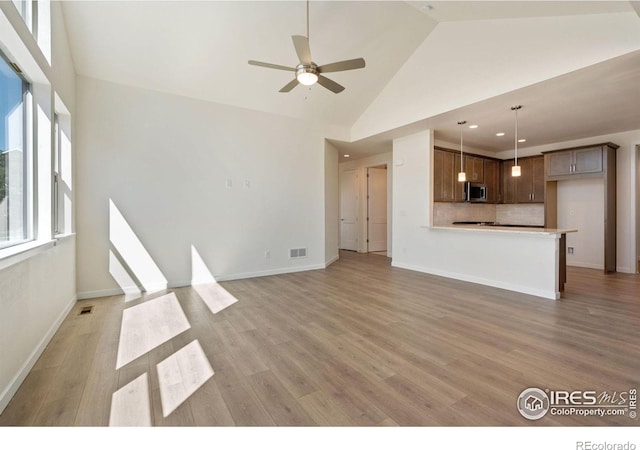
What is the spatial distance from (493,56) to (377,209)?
216 inches

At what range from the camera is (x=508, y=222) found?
7684mm

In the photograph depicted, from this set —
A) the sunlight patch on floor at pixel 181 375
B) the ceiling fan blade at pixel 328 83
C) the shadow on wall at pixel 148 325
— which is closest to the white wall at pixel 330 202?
the shadow on wall at pixel 148 325

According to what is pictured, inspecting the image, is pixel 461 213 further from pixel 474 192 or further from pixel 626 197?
pixel 626 197

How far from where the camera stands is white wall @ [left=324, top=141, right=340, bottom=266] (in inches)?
252

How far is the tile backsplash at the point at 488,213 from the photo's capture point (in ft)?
21.9

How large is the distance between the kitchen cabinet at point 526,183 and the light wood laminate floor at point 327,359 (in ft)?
10.7

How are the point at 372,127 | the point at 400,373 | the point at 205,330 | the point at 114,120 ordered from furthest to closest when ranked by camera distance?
the point at 372,127 < the point at 114,120 < the point at 205,330 < the point at 400,373

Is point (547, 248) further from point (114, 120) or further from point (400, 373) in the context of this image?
point (114, 120)

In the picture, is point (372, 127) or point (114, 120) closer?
point (114, 120)

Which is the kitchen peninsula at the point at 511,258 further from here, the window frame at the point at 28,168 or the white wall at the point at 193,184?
the window frame at the point at 28,168
